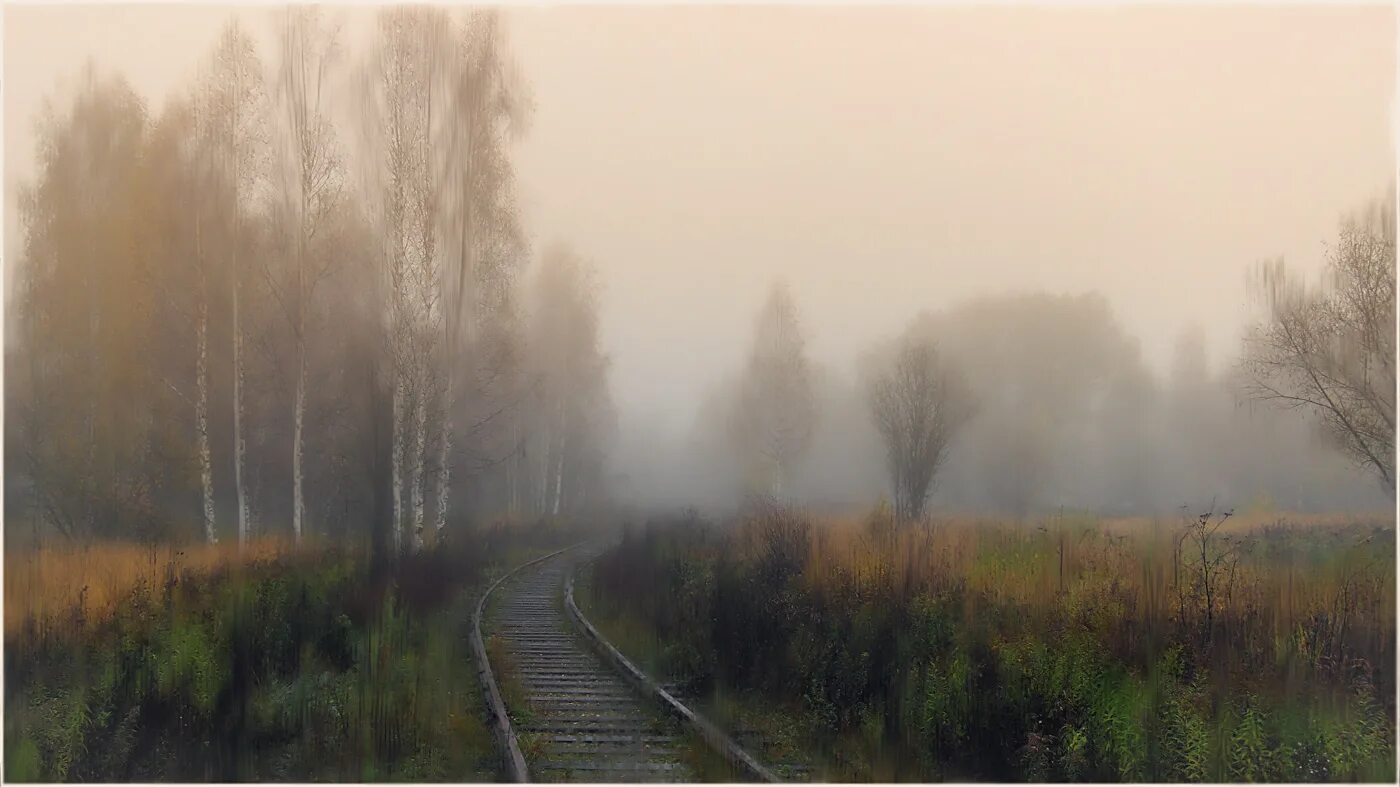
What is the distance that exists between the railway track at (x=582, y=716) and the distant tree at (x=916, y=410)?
6.15 m

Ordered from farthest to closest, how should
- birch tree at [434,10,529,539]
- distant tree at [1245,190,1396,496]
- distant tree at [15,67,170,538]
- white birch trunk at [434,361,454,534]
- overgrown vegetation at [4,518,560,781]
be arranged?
white birch trunk at [434,361,454,534]
birch tree at [434,10,529,539]
distant tree at [15,67,170,538]
distant tree at [1245,190,1396,496]
overgrown vegetation at [4,518,560,781]

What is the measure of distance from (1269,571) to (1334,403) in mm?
4246

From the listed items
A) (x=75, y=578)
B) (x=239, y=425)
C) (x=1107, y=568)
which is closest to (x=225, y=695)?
(x=75, y=578)

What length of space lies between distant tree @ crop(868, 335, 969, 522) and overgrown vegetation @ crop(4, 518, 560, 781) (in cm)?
855

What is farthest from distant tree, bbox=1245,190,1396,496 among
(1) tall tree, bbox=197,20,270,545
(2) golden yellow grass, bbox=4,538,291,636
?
(1) tall tree, bbox=197,20,270,545

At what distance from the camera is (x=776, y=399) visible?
25.7 metres

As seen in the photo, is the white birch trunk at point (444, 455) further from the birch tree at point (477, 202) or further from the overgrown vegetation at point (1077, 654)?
the overgrown vegetation at point (1077, 654)

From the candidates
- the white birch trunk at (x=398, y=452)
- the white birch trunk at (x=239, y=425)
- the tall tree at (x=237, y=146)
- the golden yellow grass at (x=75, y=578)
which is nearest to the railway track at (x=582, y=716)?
the golden yellow grass at (x=75, y=578)

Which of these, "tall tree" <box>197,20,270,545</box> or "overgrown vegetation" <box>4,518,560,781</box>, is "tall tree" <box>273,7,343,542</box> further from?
"overgrown vegetation" <box>4,518,560,781</box>

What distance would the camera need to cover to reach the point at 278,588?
10.4 m

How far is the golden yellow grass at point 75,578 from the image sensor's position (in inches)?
349

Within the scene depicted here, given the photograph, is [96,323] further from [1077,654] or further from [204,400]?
[1077,654]

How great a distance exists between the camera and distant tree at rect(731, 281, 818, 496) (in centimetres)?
1984

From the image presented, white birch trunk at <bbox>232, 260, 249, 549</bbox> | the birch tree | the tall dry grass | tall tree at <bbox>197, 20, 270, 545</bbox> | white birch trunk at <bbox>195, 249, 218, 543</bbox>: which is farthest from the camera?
the birch tree
